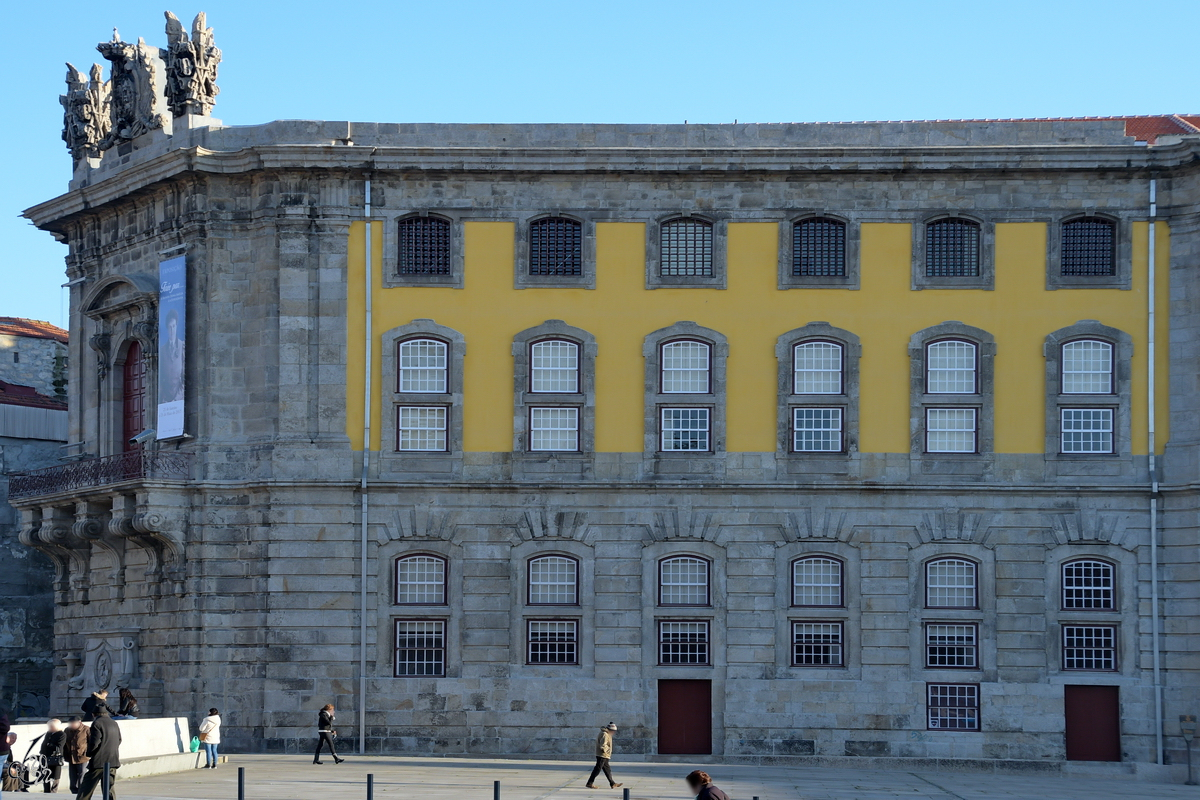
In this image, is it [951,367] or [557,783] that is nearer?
[557,783]

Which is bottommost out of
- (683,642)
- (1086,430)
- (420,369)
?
(683,642)

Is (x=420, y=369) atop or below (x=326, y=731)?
atop

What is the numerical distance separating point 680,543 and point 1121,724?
35.9 ft

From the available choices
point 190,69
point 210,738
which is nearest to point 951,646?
point 210,738

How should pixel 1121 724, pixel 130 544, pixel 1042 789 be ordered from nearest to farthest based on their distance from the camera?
pixel 1042 789 → pixel 1121 724 → pixel 130 544

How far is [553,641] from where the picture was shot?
138 feet

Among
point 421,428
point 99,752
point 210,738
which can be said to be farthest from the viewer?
point 421,428

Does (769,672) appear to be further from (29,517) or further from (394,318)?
(29,517)

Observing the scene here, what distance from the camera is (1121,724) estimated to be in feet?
136

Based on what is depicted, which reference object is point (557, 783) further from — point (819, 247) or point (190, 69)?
point (190, 69)

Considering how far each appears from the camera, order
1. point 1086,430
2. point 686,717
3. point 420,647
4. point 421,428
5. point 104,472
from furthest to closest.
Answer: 1. point 104,472
2. point 421,428
3. point 1086,430
4. point 420,647
5. point 686,717

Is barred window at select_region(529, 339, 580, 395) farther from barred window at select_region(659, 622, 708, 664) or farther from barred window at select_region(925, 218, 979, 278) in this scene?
barred window at select_region(925, 218, 979, 278)

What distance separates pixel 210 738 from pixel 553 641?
8.51m

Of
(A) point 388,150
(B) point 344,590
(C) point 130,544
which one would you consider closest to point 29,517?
(C) point 130,544
